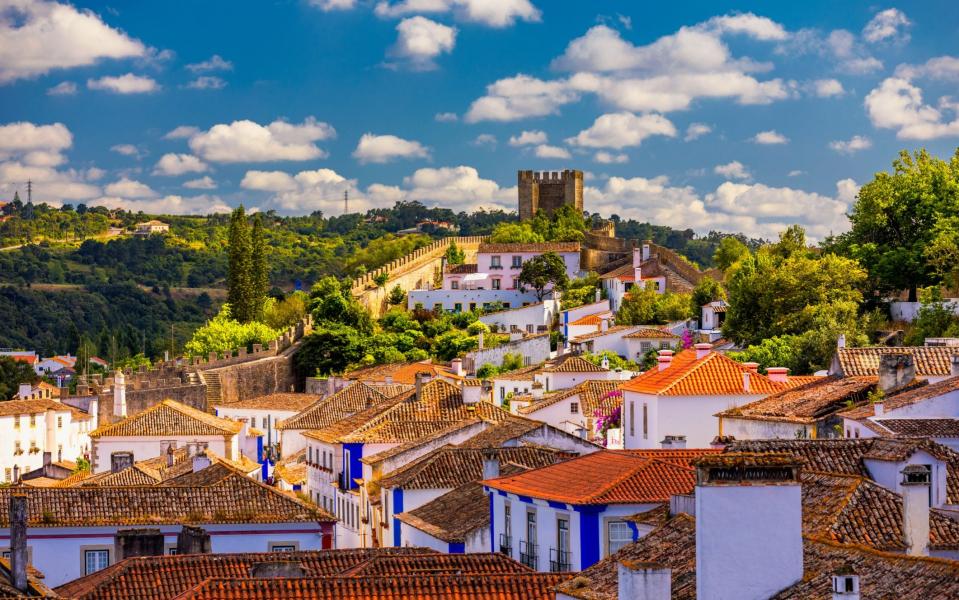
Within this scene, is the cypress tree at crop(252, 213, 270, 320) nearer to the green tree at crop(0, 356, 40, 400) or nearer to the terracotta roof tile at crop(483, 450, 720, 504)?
the green tree at crop(0, 356, 40, 400)

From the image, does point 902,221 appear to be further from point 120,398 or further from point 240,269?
point 240,269

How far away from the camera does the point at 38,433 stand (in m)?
85.2

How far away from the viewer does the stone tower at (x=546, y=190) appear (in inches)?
5581

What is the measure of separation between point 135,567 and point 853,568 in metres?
12.9

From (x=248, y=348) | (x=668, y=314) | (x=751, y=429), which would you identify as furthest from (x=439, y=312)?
(x=751, y=429)

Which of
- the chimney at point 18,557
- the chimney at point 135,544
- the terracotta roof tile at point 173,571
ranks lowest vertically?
the chimney at point 135,544

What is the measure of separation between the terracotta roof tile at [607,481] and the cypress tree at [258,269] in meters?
81.7

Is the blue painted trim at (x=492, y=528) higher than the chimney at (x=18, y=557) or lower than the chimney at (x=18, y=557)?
lower

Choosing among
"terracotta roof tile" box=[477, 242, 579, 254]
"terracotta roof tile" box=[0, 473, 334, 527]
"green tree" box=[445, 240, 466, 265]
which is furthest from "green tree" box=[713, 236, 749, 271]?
"terracotta roof tile" box=[0, 473, 334, 527]

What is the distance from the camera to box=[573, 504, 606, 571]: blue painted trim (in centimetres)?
2444

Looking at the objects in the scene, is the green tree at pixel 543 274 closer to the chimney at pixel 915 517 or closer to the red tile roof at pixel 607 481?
the red tile roof at pixel 607 481

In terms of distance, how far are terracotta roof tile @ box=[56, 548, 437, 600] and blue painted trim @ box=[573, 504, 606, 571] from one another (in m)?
2.38

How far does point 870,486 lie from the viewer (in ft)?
64.1

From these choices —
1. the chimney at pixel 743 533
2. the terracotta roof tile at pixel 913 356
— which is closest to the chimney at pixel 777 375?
the terracotta roof tile at pixel 913 356
